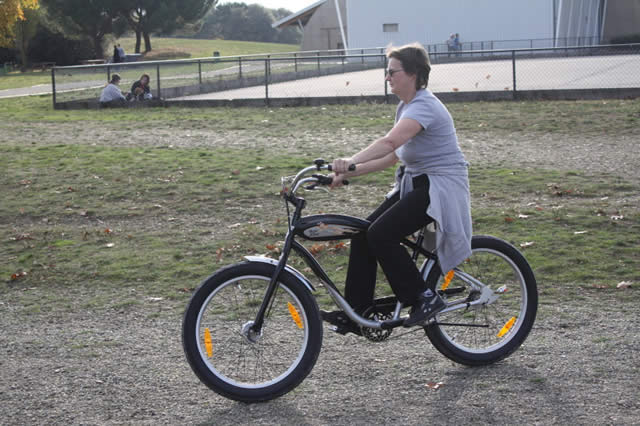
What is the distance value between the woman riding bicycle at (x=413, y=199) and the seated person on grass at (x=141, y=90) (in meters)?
19.6

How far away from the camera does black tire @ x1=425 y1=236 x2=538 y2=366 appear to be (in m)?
4.66

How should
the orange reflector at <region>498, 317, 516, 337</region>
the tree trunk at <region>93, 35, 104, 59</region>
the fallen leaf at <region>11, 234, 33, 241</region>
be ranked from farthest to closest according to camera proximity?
the tree trunk at <region>93, 35, 104, 59</region> < the fallen leaf at <region>11, 234, 33, 241</region> < the orange reflector at <region>498, 317, 516, 337</region>

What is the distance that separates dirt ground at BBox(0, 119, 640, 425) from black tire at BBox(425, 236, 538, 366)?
10 centimetres

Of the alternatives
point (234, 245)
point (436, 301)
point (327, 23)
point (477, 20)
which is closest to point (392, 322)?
point (436, 301)

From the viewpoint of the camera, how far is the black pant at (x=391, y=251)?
431cm

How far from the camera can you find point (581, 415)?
12.9ft

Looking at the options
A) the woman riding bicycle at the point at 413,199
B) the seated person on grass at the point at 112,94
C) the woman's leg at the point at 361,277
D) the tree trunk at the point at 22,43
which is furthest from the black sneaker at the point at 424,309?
the tree trunk at the point at 22,43

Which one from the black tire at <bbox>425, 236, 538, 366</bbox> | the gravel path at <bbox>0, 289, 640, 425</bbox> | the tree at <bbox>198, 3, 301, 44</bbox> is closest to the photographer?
the gravel path at <bbox>0, 289, 640, 425</bbox>

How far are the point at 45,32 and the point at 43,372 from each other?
60.6m

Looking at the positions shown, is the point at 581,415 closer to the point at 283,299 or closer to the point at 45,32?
the point at 283,299

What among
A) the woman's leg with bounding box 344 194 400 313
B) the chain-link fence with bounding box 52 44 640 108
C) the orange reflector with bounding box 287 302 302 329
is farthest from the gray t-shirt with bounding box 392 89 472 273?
the chain-link fence with bounding box 52 44 640 108

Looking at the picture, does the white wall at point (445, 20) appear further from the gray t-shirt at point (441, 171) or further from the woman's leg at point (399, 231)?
the woman's leg at point (399, 231)

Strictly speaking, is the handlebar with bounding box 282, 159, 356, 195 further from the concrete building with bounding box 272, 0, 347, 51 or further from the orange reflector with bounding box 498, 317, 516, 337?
the concrete building with bounding box 272, 0, 347, 51

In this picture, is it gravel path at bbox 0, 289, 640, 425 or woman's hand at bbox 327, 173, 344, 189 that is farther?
woman's hand at bbox 327, 173, 344, 189
